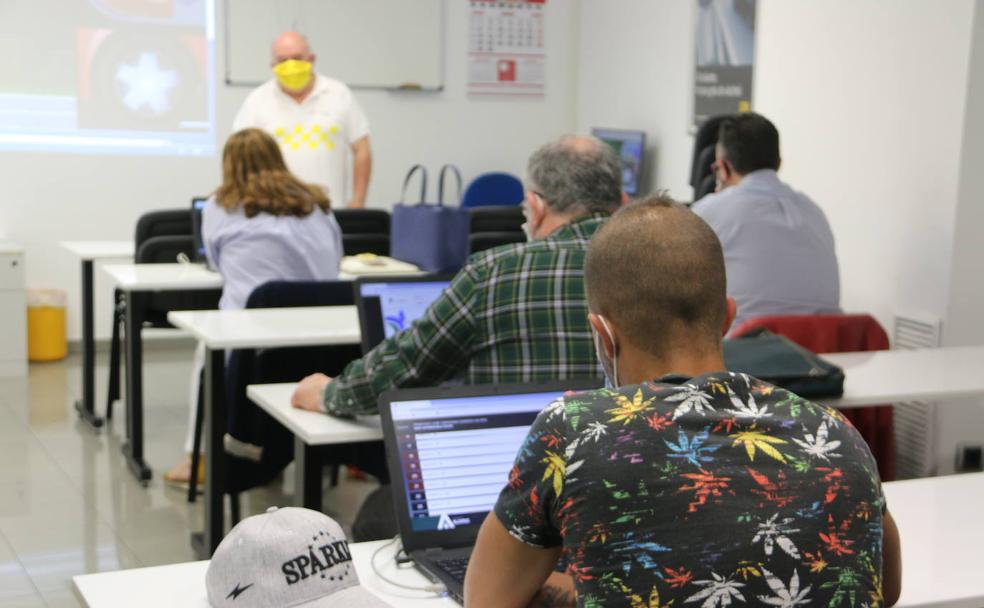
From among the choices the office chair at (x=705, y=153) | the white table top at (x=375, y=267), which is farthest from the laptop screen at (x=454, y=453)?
the office chair at (x=705, y=153)

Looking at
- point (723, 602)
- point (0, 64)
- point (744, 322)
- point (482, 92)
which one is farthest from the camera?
point (482, 92)

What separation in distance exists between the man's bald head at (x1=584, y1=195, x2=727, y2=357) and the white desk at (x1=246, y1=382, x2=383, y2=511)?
1.23 meters

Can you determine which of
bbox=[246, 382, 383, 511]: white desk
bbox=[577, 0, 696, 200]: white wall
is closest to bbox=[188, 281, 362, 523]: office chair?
bbox=[246, 382, 383, 511]: white desk

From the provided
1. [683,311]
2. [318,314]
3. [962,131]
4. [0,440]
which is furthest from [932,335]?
[0,440]

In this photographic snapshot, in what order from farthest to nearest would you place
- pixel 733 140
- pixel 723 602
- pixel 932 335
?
pixel 932 335
pixel 733 140
pixel 723 602

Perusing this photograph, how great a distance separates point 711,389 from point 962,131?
3351 millimetres

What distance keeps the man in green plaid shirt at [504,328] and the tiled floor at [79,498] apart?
1333mm

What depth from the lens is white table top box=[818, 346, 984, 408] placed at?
295 cm

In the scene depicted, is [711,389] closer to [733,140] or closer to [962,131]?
[733,140]

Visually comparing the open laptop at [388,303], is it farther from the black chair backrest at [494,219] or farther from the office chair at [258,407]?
the black chair backrest at [494,219]

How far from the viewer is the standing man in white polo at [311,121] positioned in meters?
6.45

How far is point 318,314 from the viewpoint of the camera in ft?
12.6

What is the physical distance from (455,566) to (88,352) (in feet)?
13.0

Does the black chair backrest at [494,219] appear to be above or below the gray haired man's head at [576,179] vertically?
below
